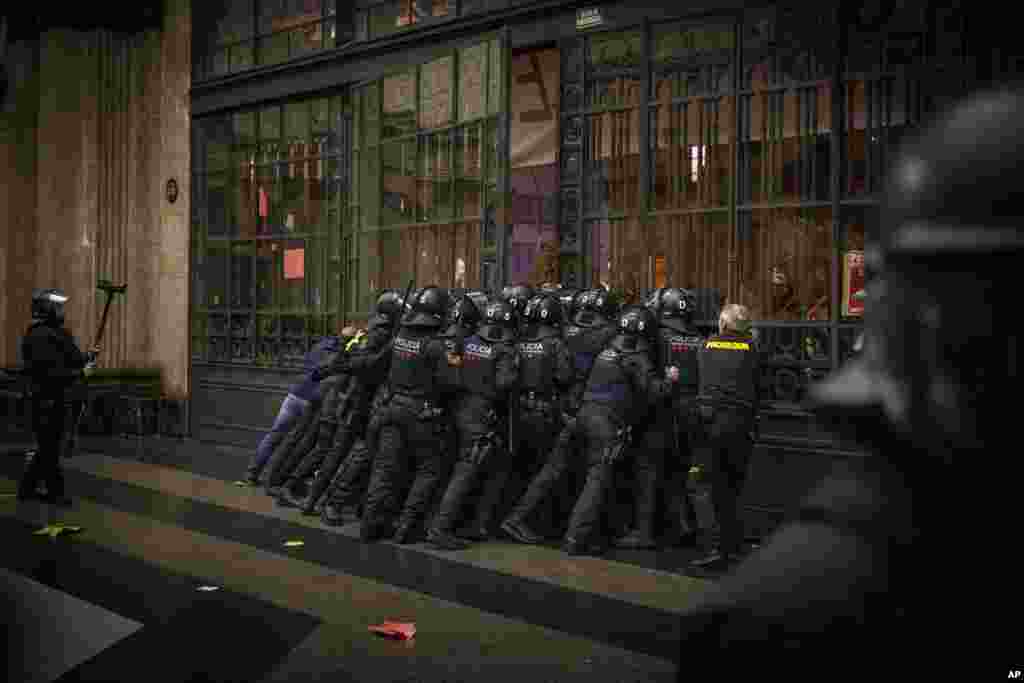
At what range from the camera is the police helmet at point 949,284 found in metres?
1.12

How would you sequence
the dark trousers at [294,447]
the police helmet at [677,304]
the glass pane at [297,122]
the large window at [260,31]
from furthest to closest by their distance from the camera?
1. the glass pane at [297,122]
2. the large window at [260,31]
3. the dark trousers at [294,447]
4. the police helmet at [677,304]

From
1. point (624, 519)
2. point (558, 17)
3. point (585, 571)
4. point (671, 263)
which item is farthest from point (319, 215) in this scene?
point (585, 571)

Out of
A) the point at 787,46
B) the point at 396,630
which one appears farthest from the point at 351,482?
the point at 787,46

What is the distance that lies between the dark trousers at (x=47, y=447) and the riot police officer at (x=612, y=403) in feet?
18.0

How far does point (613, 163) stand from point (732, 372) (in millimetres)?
3871

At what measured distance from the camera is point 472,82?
1311 cm

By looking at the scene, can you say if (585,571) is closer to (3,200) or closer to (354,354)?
(354,354)

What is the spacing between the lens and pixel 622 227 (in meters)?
11.7

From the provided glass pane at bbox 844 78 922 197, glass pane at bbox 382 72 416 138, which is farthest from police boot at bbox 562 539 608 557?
glass pane at bbox 382 72 416 138

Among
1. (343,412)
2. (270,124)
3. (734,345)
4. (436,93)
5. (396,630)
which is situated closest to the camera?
(396,630)

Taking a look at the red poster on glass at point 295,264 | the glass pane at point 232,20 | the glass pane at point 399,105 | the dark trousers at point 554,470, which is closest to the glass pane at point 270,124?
the glass pane at point 232,20

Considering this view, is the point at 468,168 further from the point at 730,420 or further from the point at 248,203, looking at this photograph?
the point at 730,420

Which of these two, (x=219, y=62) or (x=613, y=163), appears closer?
(x=613, y=163)

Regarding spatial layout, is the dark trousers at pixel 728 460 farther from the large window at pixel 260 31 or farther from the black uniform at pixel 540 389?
the large window at pixel 260 31
